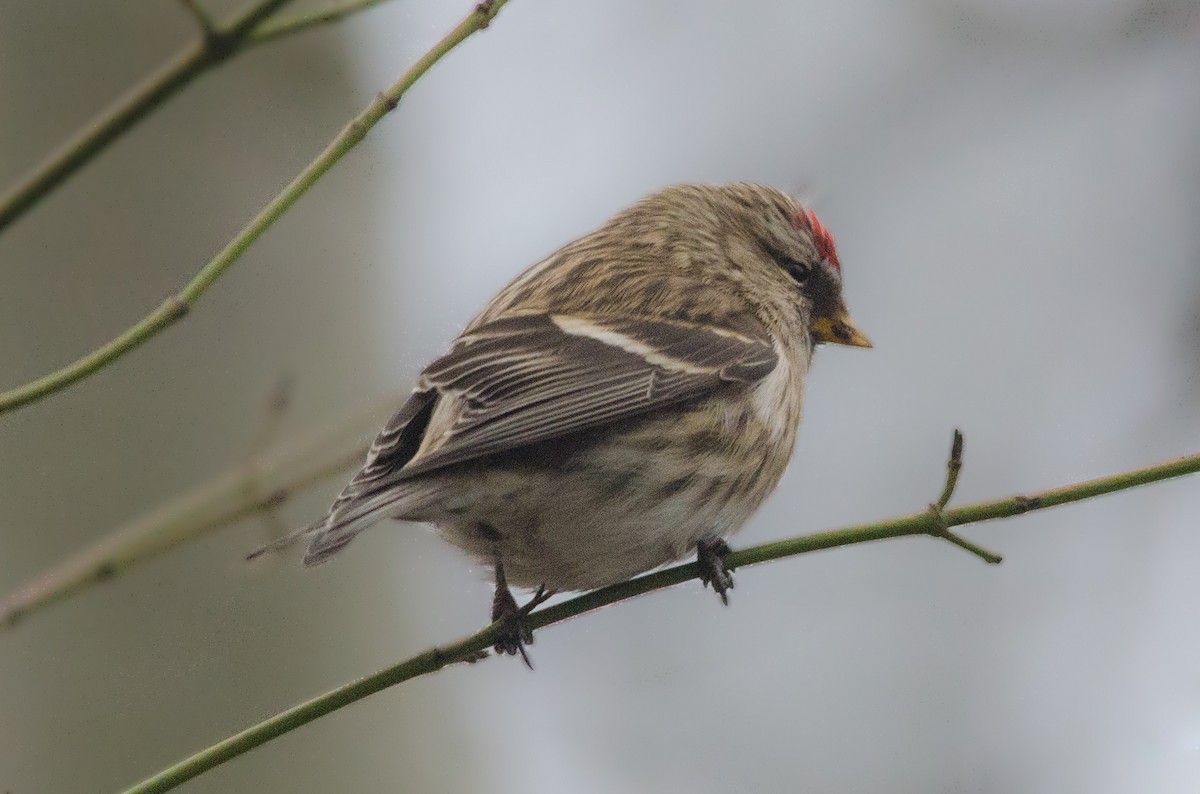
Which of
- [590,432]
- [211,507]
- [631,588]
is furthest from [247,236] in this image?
[590,432]

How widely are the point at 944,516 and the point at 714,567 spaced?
31.4 inches

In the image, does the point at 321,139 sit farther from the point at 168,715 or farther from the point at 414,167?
the point at 168,715

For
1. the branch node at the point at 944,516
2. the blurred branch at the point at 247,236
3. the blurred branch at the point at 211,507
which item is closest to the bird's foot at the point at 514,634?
the blurred branch at the point at 211,507

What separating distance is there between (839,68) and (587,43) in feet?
3.97

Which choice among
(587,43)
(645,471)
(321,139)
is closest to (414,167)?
(321,139)

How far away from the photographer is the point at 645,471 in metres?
2.89

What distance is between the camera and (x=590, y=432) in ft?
9.33

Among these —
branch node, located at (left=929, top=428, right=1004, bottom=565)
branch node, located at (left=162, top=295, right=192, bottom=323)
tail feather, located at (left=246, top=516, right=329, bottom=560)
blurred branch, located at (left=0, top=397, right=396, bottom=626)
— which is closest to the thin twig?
branch node, located at (left=162, top=295, right=192, bottom=323)

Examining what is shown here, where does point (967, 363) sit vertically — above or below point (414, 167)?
below

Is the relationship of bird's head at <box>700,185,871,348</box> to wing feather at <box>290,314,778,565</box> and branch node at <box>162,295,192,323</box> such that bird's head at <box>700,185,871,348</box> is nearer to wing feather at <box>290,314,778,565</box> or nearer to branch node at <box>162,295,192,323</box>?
wing feather at <box>290,314,778,565</box>

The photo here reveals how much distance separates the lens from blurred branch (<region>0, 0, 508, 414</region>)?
70.2 inches

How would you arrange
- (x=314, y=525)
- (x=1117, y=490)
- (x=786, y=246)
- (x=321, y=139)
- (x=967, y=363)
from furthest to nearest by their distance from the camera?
(x=967, y=363) < (x=321, y=139) < (x=786, y=246) < (x=314, y=525) < (x=1117, y=490)

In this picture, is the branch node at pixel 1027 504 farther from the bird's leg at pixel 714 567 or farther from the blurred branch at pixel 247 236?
the blurred branch at pixel 247 236

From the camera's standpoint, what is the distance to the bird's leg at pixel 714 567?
287 centimetres
